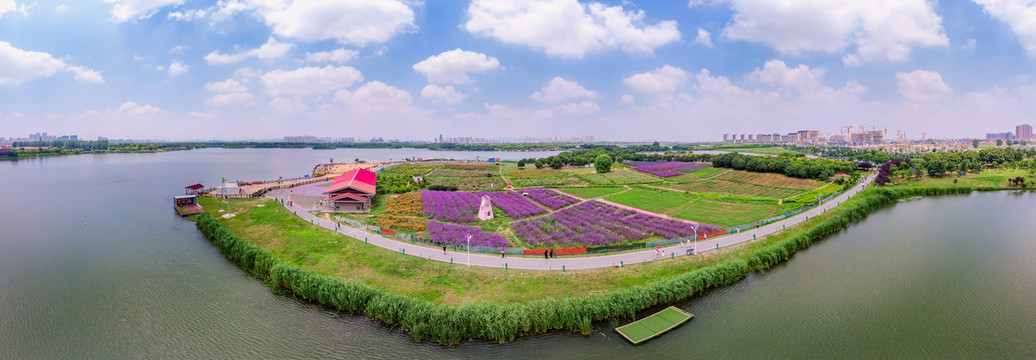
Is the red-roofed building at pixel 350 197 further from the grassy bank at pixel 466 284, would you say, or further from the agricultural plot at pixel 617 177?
the agricultural plot at pixel 617 177

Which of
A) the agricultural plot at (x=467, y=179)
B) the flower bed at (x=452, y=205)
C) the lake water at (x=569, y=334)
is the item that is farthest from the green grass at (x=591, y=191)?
the lake water at (x=569, y=334)

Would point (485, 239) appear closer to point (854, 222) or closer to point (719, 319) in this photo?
point (719, 319)

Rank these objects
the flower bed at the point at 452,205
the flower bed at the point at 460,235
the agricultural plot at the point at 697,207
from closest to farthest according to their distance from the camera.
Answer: the flower bed at the point at 460,235
the agricultural plot at the point at 697,207
the flower bed at the point at 452,205

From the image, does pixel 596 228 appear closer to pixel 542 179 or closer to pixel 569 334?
pixel 569 334

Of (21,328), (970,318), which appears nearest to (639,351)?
(970,318)

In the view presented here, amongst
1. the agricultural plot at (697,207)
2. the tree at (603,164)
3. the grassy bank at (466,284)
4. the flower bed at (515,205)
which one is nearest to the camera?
the grassy bank at (466,284)

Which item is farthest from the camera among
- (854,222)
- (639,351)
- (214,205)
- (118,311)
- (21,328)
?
(214,205)

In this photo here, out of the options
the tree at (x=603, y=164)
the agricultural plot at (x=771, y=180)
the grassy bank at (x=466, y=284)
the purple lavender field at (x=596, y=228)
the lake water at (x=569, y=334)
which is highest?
the tree at (x=603, y=164)
